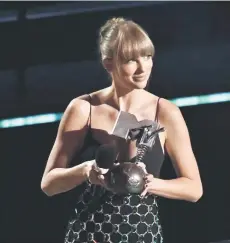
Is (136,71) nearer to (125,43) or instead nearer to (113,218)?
(125,43)

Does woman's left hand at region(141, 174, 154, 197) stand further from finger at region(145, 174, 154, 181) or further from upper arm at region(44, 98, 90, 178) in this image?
upper arm at region(44, 98, 90, 178)

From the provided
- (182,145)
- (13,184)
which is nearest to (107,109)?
(182,145)

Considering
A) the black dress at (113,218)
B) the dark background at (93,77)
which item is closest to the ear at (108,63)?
the black dress at (113,218)

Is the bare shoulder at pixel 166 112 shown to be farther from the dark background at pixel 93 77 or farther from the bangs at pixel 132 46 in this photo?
the dark background at pixel 93 77

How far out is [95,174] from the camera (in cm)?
92

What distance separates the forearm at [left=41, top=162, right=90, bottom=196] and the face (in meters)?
0.15

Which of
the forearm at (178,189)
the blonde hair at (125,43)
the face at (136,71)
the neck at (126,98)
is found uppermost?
A: the blonde hair at (125,43)

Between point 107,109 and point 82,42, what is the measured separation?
108 centimetres

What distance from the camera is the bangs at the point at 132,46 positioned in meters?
1.00

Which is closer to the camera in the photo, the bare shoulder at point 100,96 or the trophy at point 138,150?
the trophy at point 138,150

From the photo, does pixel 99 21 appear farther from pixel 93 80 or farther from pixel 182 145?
pixel 182 145

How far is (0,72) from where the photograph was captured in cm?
213

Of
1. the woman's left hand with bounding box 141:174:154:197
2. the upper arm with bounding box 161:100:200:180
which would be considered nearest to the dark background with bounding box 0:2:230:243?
the upper arm with bounding box 161:100:200:180

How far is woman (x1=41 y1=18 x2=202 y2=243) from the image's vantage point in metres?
1.01
